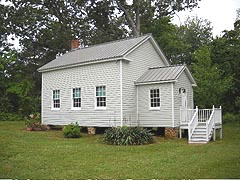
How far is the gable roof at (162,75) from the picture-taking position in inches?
720

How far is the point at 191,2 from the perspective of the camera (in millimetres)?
34094

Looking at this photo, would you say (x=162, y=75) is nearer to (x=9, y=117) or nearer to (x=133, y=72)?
(x=133, y=72)

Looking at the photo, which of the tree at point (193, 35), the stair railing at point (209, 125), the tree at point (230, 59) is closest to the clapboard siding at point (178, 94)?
the stair railing at point (209, 125)

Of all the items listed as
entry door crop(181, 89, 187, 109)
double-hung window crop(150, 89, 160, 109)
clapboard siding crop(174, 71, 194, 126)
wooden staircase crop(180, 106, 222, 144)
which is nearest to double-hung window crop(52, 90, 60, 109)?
double-hung window crop(150, 89, 160, 109)

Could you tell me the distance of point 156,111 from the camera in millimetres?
18656

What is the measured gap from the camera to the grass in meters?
8.63

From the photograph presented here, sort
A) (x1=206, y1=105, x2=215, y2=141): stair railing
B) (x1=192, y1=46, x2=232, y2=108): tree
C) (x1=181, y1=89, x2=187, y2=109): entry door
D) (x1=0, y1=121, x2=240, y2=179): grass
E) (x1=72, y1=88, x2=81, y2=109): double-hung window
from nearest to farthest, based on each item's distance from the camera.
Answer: (x1=0, y1=121, x2=240, y2=179): grass
(x1=206, y1=105, x2=215, y2=141): stair railing
(x1=181, y1=89, x2=187, y2=109): entry door
(x1=72, y1=88, x2=81, y2=109): double-hung window
(x1=192, y1=46, x2=232, y2=108): tree

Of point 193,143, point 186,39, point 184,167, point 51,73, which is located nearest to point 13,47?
point 51,73

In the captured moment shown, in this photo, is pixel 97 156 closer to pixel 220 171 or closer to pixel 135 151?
pixel 135 151

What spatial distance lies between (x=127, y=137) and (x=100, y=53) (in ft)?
24.8

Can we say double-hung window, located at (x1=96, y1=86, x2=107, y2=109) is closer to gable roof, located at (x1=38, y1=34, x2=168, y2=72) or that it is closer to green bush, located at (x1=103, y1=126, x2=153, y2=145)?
gable roof, located at (x1=38, y1=34, x2=168, y2=72)

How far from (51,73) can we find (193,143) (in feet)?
41.1

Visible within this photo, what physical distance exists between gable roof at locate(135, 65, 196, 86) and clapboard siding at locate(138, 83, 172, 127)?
346 mm

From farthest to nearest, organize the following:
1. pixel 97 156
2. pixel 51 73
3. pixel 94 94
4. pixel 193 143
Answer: pixel 51 73 < pixel 94 94 < pixel 193 143 < pixel 97 156
